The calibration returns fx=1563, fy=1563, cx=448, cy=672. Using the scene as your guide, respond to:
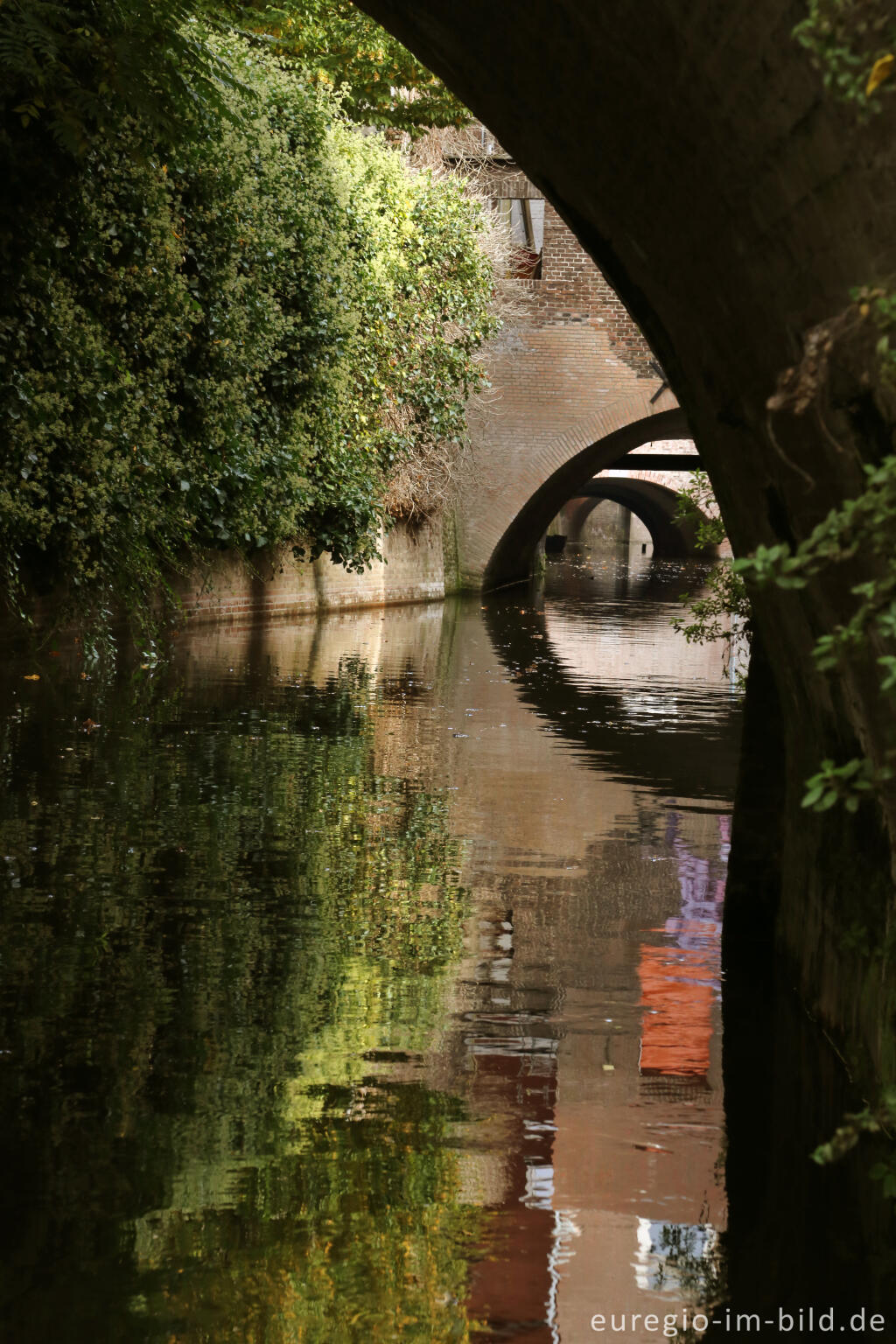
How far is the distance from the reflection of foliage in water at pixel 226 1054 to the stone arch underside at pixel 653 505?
42.3m

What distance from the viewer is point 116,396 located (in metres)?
12.1

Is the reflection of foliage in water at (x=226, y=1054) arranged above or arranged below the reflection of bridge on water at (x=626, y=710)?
below

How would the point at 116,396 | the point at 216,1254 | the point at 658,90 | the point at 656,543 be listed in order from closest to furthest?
1. the point at 216,1254
2. the point at 658,90
3. the point at 116,396
4. the point at 656,543

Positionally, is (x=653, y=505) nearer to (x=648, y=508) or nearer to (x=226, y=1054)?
(x=648, y=508)

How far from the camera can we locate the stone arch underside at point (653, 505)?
5206cm

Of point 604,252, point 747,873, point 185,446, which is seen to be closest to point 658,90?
point 604,252

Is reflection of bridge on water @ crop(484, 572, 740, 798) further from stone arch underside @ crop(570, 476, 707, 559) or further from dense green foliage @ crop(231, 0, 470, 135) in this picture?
stone arch underside @ crop(570, 476, 707, 559)

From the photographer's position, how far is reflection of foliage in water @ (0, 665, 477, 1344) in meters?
3.10

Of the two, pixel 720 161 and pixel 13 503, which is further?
pixel 13 503

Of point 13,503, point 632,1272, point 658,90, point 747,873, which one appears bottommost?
point 632,1272

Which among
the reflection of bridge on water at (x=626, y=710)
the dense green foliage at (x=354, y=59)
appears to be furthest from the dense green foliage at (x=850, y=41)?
the dense green foliage at (x=354, y=59)

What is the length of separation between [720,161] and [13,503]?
8.24m

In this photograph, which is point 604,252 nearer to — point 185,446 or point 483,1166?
point 483,1166

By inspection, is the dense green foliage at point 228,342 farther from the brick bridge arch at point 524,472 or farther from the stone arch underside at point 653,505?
the stone arch underside at point 653,505
